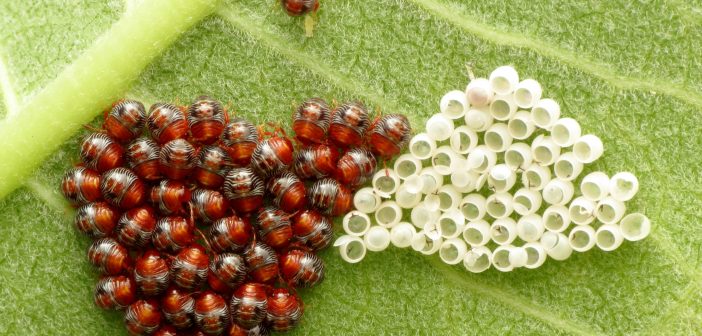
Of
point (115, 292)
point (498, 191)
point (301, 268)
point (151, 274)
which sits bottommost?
point (115, 292)

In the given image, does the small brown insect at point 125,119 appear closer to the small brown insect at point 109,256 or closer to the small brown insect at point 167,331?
the small brown insect at point 109,256

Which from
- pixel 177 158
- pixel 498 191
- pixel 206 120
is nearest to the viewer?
pixel 177 158

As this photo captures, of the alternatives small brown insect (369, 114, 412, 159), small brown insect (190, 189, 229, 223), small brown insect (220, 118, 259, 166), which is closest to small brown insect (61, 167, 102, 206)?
small brown insect (190, 189, 229, 223)

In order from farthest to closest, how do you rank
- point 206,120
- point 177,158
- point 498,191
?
point 498,191 → point 206,120 → point 177,158

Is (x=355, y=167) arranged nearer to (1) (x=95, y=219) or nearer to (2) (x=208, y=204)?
(2) (x=208, y=204)

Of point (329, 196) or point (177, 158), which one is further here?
point (329, 196)

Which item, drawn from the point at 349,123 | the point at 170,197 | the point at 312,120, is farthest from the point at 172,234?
the point at 349,123

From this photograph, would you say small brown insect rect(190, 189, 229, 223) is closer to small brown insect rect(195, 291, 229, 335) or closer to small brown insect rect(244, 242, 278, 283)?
small brown insect rect(244, 242, 278, 283)
